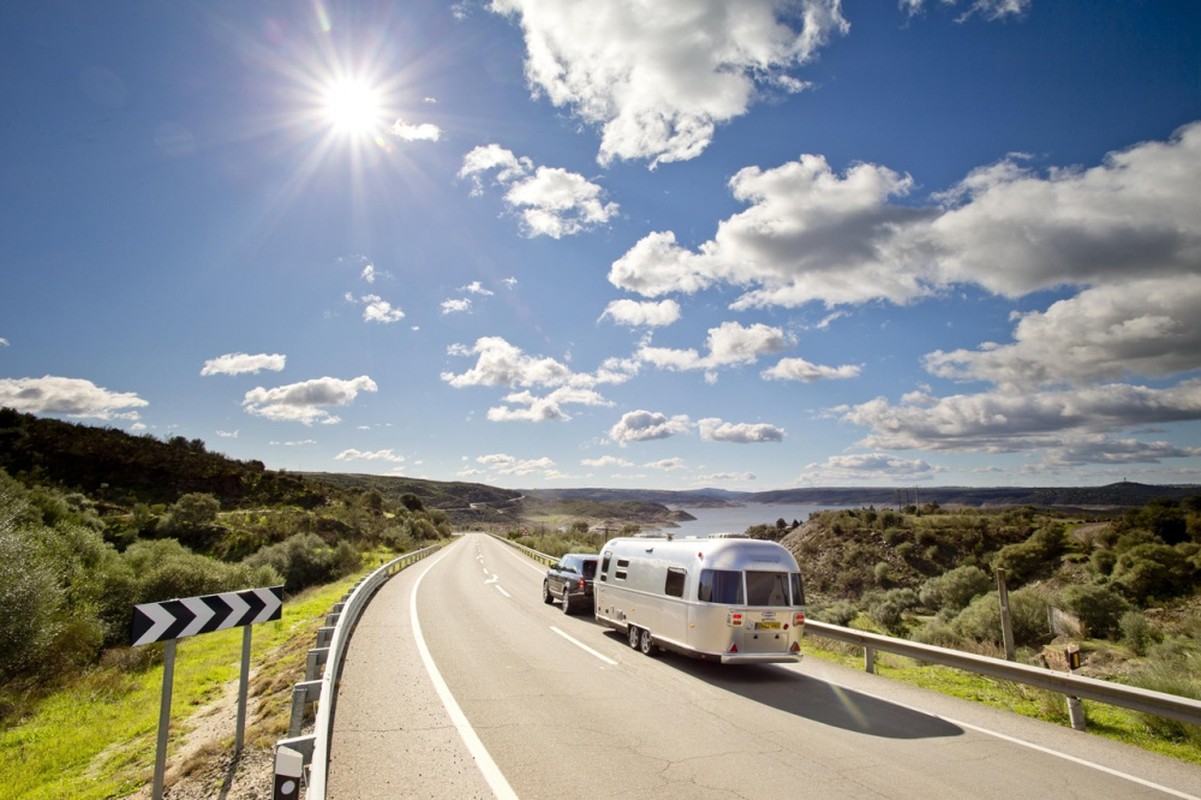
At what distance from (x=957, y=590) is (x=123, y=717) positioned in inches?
1159

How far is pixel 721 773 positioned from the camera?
6.12 meters

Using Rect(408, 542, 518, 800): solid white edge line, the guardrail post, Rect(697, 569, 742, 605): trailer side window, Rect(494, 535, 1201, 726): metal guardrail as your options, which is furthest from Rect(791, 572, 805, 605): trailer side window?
the guardrail post

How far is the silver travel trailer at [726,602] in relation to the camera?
1033 cm

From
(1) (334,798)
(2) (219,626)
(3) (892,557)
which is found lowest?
(3) (892,557)

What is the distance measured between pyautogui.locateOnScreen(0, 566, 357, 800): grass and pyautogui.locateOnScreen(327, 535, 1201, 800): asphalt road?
157 centimetres

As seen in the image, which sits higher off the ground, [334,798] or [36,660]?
[334,798]

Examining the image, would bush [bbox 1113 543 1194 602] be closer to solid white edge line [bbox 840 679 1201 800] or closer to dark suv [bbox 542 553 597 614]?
dark suv [bbox 542 553 597 614]

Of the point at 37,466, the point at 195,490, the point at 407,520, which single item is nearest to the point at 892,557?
the point at 407,520

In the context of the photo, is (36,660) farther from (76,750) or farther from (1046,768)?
(1046,768)

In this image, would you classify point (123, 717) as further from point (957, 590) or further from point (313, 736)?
point (957, 590)

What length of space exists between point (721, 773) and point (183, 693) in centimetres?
1115

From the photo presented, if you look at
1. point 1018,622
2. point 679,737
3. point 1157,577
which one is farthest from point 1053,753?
point 1157,577

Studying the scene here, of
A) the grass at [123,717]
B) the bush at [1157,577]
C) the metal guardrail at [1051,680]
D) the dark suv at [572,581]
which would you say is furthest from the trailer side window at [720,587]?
the bush at [1157,577]

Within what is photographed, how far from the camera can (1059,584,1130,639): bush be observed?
17.8 metres
